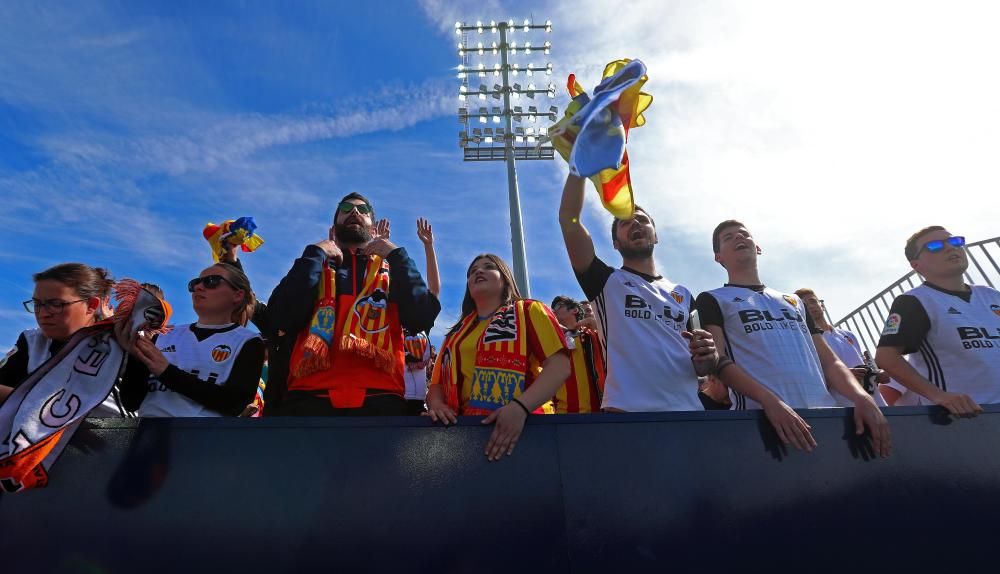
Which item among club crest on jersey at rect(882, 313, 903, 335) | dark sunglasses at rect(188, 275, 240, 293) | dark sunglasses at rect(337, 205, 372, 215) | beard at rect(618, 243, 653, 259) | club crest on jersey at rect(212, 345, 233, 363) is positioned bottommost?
club crest on jersey at rect(212, 345, 233, 363)

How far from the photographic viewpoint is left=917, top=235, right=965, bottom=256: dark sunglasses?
3.34m

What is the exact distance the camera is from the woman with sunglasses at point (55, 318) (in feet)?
7.20

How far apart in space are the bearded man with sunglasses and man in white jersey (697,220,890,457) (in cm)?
136

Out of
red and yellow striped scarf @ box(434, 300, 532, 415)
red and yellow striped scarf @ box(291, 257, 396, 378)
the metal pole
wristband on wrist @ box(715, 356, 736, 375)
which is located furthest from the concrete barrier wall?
the metal pole

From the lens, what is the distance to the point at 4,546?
1693 mm

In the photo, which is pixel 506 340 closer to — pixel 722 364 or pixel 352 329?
pixel 352 329

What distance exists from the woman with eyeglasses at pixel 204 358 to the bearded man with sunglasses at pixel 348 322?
19 centimetres

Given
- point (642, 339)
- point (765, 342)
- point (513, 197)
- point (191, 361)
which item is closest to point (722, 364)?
point (642, 339)

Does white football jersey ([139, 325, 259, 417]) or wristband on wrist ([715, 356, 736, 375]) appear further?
wristband on wrist ([715, 356, 736, 375])

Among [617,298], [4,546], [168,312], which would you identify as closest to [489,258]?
[617,298]

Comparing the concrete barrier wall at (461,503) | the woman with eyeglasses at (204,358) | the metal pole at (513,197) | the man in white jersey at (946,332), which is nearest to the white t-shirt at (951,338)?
the man in white jersey at (946,332)

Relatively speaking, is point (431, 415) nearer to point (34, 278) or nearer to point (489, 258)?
point (489, 258)

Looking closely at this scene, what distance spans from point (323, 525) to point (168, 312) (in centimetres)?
93

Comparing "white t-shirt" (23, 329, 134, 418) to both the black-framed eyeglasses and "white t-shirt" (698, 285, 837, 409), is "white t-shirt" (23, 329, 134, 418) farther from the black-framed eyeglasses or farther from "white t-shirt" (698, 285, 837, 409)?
"white t-shirt" (698, 285, 837, 409)
